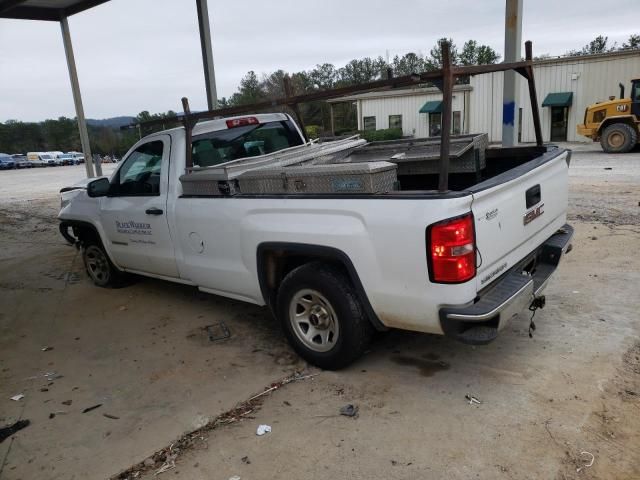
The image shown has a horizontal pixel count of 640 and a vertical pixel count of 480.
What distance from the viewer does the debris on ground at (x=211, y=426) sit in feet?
9.34

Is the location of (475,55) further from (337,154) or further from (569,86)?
(337,154)

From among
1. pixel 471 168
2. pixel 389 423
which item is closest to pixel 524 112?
pixel 471 168

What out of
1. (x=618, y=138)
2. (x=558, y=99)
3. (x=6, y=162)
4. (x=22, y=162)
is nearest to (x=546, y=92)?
(x=558, y=99)

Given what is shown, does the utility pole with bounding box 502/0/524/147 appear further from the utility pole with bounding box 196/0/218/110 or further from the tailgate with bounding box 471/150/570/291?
the utility pole with bounding box 196/0/218/110

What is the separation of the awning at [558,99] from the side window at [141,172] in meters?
25.7

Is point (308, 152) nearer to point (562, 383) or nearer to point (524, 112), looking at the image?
point (562, 383)

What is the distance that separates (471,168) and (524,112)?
84.3 ft

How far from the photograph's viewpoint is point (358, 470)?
268 centimetres

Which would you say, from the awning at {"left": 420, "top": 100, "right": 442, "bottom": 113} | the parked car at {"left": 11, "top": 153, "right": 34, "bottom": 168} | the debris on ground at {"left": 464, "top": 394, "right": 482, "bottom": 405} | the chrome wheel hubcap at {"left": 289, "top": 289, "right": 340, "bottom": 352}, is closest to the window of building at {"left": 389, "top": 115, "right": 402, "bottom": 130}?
the awning at {"left": 420, "top": 100, "right": 442, "bottom": 113}

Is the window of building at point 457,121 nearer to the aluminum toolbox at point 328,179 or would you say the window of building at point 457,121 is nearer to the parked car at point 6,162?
the aluminum toolbox at point 328,179

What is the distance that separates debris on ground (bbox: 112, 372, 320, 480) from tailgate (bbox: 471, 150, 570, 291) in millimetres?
1549

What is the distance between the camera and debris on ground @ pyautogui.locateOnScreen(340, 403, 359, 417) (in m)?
3.18

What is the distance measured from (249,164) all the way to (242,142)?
2.70ft

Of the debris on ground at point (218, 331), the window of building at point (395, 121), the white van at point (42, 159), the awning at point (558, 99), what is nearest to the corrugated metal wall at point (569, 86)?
the awning at point (558, 99)
